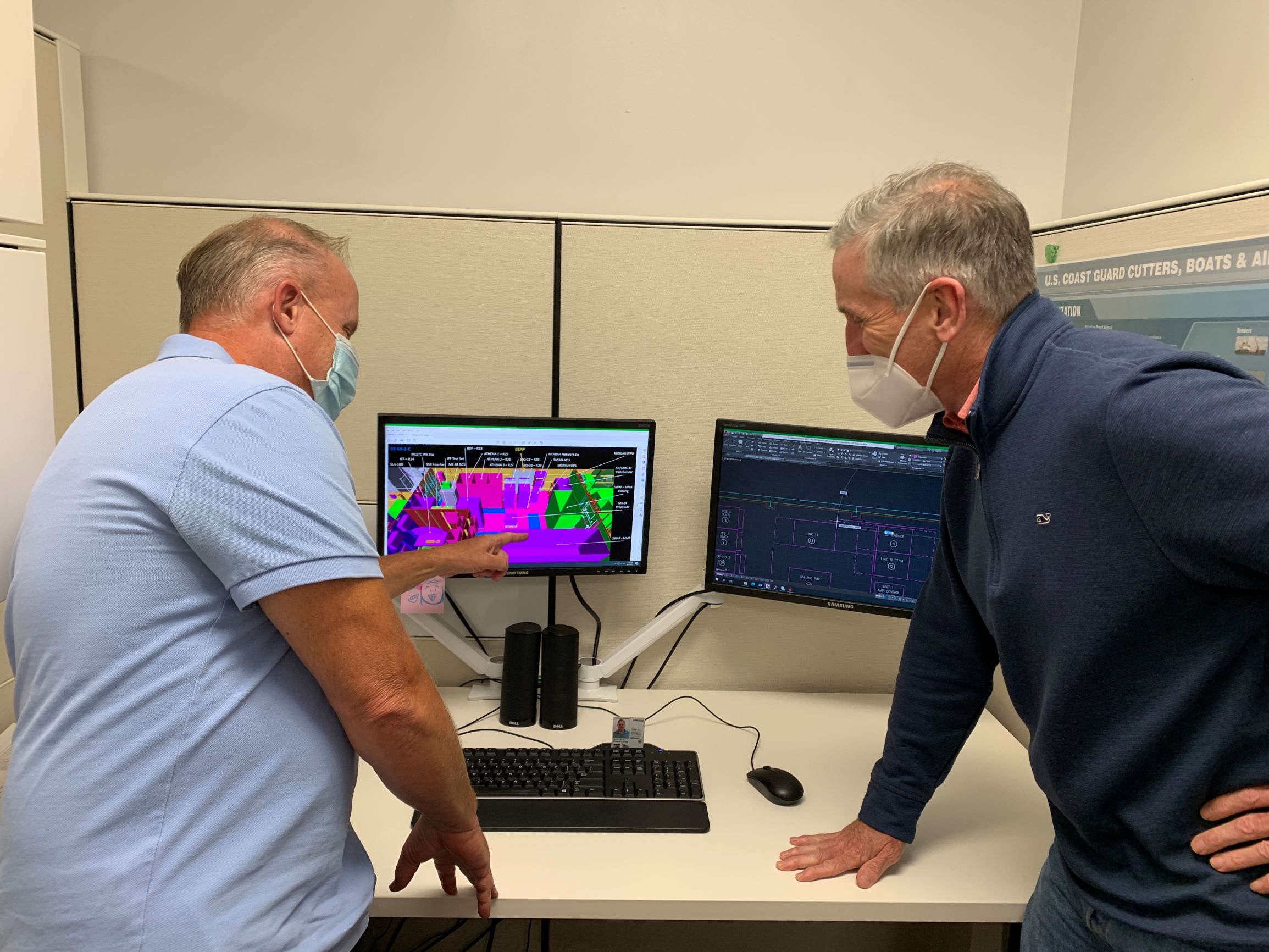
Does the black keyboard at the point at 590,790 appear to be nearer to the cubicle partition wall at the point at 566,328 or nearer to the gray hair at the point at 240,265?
the cubicle partition wall at the point at 566,328

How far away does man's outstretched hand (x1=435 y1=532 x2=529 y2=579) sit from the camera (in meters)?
1.62

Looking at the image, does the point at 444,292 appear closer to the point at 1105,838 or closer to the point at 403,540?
the point at 403,540

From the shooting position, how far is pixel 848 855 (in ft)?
4.10

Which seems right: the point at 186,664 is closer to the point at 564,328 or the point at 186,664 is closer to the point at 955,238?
the point at 955,238

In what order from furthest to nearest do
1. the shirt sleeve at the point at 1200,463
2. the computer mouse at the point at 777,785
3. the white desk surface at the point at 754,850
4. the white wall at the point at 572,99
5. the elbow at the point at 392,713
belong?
the white wall at the point at 572,99 < the computer mouse at the point at 777,785 < the white desk surface at the point at 754,850 < the elbow at the point at 392,713 < the shirt sleeve at the point at 1200,463

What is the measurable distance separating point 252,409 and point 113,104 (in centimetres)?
155

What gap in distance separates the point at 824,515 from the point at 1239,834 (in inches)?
34.8

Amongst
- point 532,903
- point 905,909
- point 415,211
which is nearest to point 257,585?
point 532,903

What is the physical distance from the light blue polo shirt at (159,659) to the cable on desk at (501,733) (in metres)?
0.76

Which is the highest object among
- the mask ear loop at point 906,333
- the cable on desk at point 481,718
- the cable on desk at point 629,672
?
the mask ear loop at point 906,333

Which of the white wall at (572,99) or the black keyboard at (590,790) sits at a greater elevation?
the white wall at (572,99)

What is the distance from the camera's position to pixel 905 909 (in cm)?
Answer: 119

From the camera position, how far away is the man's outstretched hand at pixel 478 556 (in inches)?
64.0

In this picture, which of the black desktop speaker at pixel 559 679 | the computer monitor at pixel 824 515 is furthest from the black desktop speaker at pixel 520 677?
the computer monitor at pixel 824 515
